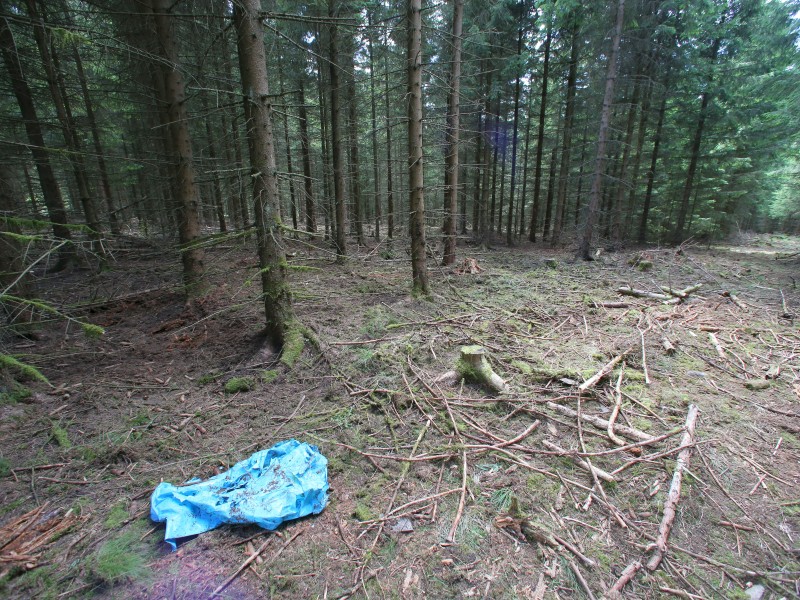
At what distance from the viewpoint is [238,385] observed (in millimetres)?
4633

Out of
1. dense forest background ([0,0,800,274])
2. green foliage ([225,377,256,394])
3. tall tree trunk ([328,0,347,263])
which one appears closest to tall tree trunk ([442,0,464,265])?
dense forest background ([0,0,800,274])

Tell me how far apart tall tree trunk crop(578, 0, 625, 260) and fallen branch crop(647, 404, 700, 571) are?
1018 centimetres

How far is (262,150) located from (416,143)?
349 centimetres

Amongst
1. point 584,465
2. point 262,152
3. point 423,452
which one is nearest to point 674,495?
point 584,465

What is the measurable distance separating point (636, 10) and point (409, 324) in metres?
13.9

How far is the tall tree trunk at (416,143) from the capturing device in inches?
256

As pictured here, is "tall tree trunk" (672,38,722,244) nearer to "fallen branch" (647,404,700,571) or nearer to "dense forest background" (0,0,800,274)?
"dense forest background" (0,0,800,274)

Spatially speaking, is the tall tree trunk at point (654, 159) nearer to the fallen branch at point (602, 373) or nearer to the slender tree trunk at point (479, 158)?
the slender tree trunk at point (479, 158)

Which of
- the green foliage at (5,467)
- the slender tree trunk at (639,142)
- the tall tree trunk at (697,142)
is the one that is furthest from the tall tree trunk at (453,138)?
the tall tree trunk at (697,142)

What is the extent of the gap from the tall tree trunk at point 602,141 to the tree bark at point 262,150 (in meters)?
11.4

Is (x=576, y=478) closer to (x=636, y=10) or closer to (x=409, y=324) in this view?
(x=409, y=324)

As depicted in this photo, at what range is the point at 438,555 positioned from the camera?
2518 mm

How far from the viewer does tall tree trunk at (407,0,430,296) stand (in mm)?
6491

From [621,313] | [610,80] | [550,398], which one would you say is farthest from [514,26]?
[550,398]
